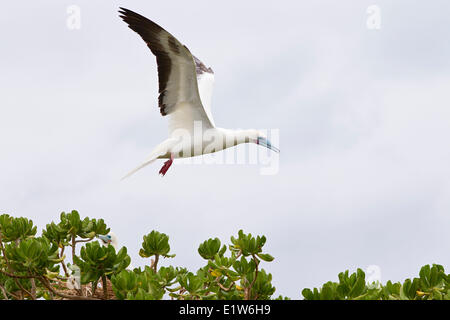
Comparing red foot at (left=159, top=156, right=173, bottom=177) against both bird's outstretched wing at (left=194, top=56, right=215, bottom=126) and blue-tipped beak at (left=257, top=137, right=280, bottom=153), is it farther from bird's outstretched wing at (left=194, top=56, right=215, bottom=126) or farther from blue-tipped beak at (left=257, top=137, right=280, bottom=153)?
blue-tipped beak at (left=257, top=137, right=280, bottom=153)

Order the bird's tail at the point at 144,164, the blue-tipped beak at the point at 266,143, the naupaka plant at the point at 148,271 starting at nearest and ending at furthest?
1. the naupaka plant at the point at 148,271
2. the bird's tail at the point at 144,164
3. the blue-tipped beak at the point at 266,143

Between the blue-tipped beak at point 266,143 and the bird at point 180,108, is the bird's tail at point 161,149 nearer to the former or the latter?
the bird at point 180,108

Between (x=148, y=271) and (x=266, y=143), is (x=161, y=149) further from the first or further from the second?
(x=148, y=271)

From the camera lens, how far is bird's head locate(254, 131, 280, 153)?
33.7ft

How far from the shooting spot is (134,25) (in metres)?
8.61

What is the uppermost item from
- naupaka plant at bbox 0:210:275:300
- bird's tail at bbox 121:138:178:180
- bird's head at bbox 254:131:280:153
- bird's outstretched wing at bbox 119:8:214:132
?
bird's outstretched wing at bbox 119:8:214:132

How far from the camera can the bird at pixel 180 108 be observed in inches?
338

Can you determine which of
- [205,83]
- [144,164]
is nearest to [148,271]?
[144,164]

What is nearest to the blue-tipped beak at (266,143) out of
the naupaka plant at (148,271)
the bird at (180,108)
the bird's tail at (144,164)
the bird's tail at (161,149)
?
the bird at (180,108)

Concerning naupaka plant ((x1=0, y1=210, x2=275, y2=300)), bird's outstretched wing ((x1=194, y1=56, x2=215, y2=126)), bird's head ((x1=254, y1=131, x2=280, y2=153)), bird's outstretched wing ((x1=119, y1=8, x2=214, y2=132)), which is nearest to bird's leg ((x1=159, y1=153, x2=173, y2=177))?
bird's outstretched wing ((x1=119, y1=8, x2=214, y2=132))

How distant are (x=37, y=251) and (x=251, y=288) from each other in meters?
2.27
